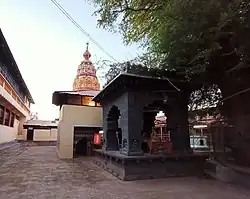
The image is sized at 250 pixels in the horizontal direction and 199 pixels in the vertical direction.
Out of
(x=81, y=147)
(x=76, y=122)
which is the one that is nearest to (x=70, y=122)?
(x=76, y=122)

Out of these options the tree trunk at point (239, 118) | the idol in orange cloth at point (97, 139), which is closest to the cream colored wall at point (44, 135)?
the idol in orange cloth at point (97, 139)

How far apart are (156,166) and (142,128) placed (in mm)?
1365

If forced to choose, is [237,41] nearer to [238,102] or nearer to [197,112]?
[238,102]

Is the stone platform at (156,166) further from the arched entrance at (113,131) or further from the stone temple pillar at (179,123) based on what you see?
→ the arched entrance at (113,131)

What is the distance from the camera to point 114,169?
9.16m

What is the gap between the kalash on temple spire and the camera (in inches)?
904

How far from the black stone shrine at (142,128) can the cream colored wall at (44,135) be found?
2625 cm

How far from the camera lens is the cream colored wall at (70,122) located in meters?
15.8

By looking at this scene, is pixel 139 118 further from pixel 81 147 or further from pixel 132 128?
pixel 81 147

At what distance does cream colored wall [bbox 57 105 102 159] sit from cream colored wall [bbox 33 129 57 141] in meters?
19.1

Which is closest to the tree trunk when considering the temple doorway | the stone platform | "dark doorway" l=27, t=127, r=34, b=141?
the stone platform

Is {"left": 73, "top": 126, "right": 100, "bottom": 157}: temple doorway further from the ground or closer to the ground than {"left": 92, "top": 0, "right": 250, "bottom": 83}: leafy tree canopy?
closer to the ground

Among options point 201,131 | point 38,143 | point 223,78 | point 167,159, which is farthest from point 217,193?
point 38,143

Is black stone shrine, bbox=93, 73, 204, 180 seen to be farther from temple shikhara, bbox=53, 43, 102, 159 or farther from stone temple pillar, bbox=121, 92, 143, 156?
temple shikhara, bbox=53, 43, 102, 159
